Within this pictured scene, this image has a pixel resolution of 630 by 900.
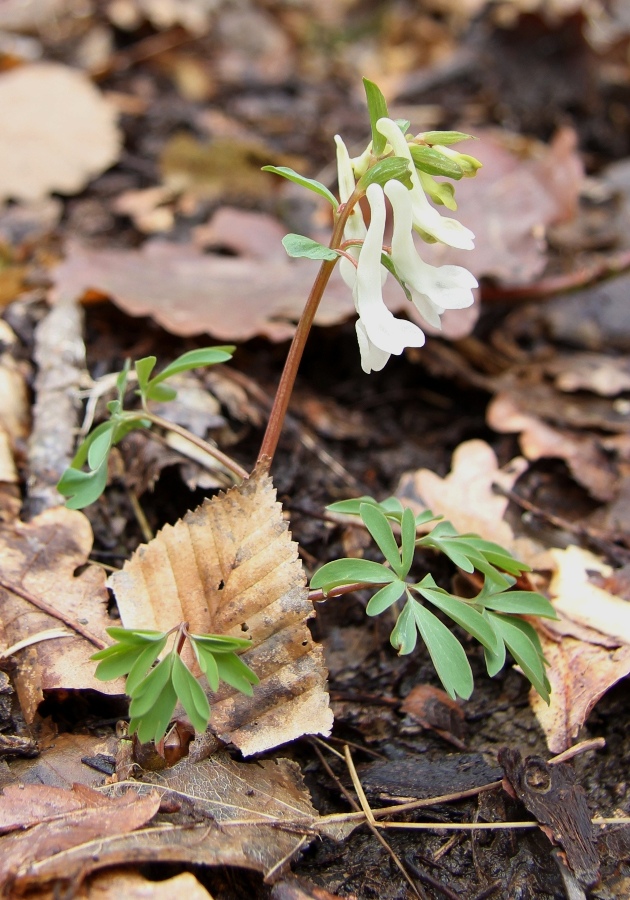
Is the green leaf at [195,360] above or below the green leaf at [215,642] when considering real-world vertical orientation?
above

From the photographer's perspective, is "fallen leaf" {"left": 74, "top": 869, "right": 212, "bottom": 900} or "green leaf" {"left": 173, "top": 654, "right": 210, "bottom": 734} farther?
"green leaf" {"left": 173, "top": 654, "right": 210, "bottom": 734}

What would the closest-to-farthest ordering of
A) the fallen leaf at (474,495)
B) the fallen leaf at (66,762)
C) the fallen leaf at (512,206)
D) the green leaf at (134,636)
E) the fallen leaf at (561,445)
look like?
the green leaf at (134,636), the fallen leaf at (66,762), the fallen leaf at (474,495), the fallen leaf at (561,445), the fallen leaf at (512,206)

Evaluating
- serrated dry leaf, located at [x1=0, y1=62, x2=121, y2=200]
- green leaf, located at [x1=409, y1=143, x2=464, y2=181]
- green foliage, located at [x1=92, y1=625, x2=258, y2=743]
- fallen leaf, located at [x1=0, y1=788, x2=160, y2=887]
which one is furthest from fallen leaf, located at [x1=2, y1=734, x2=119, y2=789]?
serrated dry leaf, located at [x1=0, y1=62, x2=121, y2=200]

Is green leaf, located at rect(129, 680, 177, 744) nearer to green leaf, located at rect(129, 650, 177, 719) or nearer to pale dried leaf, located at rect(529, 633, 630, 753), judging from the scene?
green leaf, located at rect(129, 650, 177, 719)

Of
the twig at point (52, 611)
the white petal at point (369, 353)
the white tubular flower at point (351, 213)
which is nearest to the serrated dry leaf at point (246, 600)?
the twig at point (52, 611)

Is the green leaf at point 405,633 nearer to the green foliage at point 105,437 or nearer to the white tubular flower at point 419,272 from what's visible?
the white tubular flower at point 419,272

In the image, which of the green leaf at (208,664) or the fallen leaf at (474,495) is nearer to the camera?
the green leaf at (208,664)
